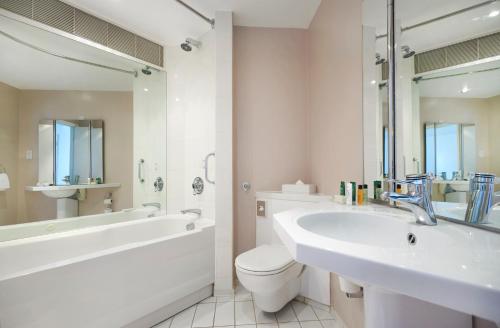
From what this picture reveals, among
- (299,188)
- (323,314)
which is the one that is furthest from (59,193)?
(323,314)

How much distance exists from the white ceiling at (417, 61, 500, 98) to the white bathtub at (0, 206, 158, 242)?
252cm

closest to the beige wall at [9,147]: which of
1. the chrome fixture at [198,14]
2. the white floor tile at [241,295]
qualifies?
the chrome fixture at [198,14]

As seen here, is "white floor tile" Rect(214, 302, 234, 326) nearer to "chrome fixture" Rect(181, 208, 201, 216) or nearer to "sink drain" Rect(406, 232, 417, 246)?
"chrome fixture" Rect(181, 208, 201, 216)

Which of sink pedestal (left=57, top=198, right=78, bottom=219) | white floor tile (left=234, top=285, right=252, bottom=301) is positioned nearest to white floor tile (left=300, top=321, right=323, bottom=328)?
white floor tile (left=234, top=285, right=252, bottom=301)

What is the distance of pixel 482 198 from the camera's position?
685mm

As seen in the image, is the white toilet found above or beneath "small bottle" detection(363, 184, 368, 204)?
beneath

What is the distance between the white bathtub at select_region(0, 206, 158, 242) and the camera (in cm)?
160

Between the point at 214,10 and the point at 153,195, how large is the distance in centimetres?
201

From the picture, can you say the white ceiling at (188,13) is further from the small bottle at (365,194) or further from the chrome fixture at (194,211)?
the chrome fixture at (194,211)

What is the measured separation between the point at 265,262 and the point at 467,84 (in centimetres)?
141

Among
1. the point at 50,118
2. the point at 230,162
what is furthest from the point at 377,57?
the point at 50,118

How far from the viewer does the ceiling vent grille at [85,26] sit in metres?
1.58

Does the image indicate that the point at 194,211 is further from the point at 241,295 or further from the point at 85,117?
the point at 85,117

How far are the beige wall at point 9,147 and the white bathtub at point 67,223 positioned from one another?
0.11 meters
